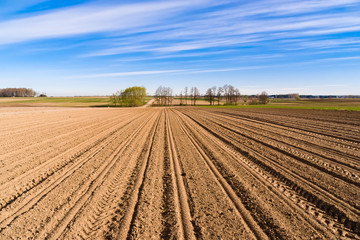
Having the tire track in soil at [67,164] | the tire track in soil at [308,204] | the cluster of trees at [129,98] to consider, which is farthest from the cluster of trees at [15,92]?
the tire track in soil at [308,204]

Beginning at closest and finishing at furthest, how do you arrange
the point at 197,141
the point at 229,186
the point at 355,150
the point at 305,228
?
A: 1. the point at 305,228
2. the point at 229,186
3. the point at 355,150
4. the point at 197,141

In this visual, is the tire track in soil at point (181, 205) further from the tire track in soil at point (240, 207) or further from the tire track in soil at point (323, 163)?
the tire track in soil at point (323, 163)

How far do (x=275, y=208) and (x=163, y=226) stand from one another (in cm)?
280

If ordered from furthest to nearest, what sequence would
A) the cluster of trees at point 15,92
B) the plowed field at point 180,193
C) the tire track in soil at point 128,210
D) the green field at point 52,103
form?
the cluster of trees at point 15,92, the green field at point 52,103, the plowed field at point 180,193, the tire track in soil at point 128,210

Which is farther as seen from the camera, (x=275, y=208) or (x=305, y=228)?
(x=275, y=208)

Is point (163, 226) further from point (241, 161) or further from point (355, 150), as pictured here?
point (355, 150)

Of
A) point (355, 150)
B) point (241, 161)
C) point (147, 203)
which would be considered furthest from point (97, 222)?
point (355, 150)

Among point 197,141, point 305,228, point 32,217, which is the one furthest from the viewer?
point 197,141

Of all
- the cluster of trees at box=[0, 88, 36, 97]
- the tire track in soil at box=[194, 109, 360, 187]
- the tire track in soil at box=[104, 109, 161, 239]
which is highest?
the cluster of trees at box=[0, 88, 36, 97]

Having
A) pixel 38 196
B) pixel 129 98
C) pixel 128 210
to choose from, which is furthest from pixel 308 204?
pixel 129 98

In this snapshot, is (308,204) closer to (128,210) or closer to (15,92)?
(128,210)

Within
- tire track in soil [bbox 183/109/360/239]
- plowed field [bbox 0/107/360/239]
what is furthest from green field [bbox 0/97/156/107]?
tire track in soil [bbox 183/109/360/239]

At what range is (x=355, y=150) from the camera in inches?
411

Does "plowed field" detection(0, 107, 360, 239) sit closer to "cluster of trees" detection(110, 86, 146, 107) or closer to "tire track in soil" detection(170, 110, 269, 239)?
"tire track in soil" detection(170, 110, 269, 239)
